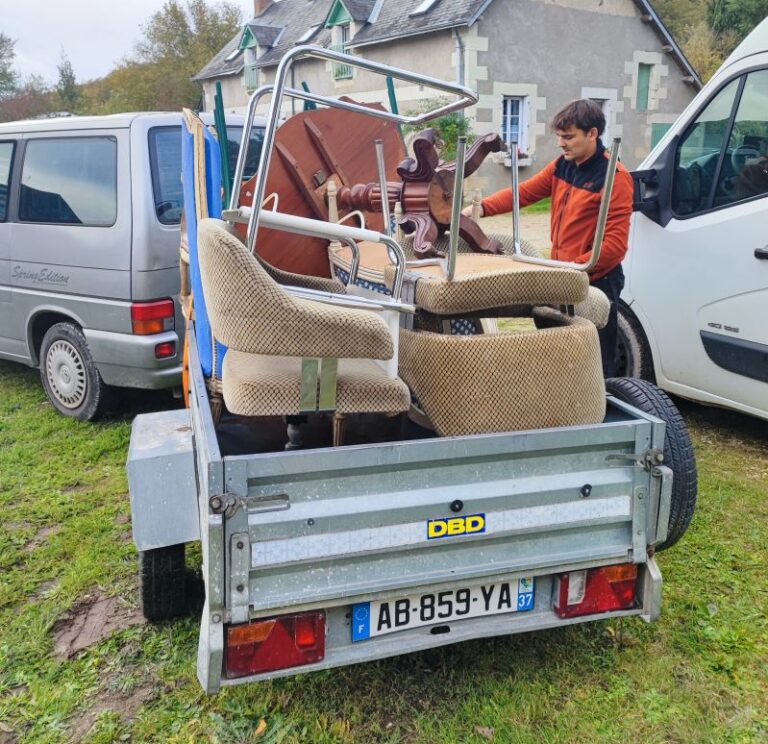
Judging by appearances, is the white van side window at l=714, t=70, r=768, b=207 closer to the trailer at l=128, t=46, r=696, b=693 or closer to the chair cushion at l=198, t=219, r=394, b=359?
the trailer at l=128, t=46, r=696, b=693

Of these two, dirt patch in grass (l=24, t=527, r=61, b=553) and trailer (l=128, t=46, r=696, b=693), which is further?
dirt patch in grass (l=24, t=527, r=61, b=553)

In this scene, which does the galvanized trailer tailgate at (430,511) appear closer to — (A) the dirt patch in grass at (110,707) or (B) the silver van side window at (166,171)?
(A) the dirt patch in grass at (110,707)

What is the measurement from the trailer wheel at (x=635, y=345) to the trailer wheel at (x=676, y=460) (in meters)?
1.95

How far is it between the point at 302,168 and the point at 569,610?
213 cm

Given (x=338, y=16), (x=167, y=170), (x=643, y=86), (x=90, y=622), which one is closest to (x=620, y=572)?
(x=90, y=622)

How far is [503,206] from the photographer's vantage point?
363 centimetres

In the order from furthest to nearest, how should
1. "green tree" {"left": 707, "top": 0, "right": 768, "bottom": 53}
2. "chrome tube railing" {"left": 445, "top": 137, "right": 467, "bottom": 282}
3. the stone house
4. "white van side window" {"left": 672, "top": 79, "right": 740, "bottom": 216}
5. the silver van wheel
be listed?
"green tree" {"left": 707, "top": 0, "right": 768, "bottom": 53} → the stone house → the silver van wheel → "white van side window" {"left": 672, "top": 79, "right": 740, "bottom": 216} → "chrome tube railing" {"left": 445, "top": 137, "right": 467, "bottom": 282}

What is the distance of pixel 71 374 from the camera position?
4980mm

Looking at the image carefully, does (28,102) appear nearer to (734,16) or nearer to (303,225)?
(734,16)

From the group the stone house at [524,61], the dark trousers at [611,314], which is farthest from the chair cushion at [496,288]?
the stone house at [524,61]

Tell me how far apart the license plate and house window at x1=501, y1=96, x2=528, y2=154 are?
61.1ft

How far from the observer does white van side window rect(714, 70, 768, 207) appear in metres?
4.04

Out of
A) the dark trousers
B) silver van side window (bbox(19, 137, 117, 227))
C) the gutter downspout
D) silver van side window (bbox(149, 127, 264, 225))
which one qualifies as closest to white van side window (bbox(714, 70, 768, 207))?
the dark trousers

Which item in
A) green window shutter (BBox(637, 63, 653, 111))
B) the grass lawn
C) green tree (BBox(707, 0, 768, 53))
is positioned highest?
green tree (BBox(707, 0, 768, 53))
